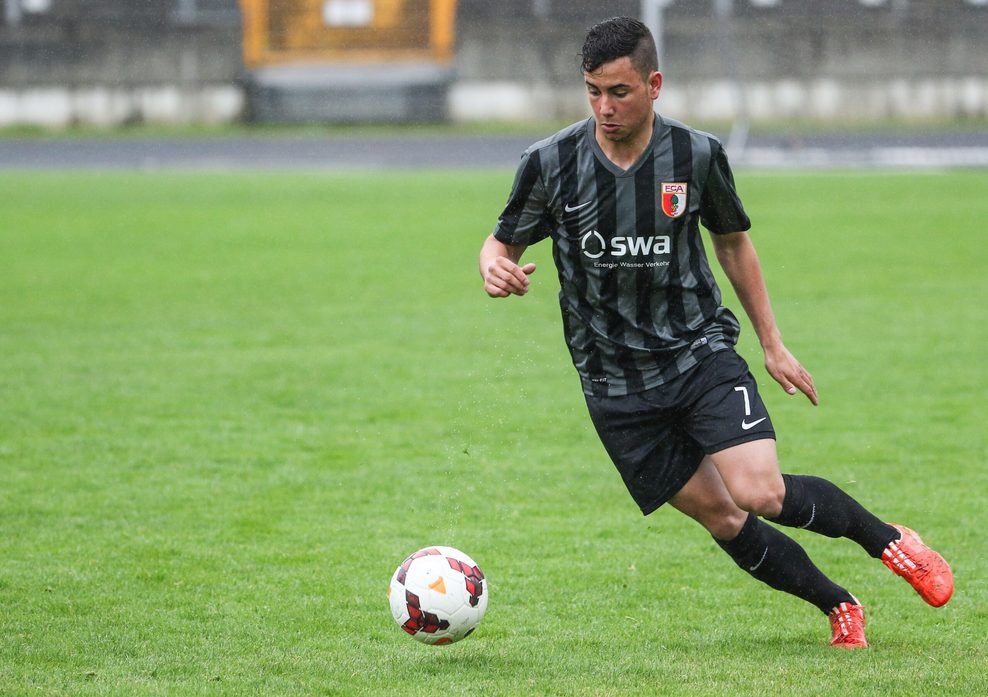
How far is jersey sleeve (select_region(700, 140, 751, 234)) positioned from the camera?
13.9ft

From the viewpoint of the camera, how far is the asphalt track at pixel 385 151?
24.9m

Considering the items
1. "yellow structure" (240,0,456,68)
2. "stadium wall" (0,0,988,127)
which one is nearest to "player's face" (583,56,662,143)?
"stadium wall" (0,0,988,127)

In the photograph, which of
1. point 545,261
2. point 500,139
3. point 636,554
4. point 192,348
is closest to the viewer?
point 636,554

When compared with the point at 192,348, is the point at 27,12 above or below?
above

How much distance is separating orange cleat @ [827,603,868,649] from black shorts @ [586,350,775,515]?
0.63 m

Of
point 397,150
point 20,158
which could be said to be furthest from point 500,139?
point 20,158

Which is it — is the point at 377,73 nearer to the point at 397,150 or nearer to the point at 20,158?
the point at 397,150

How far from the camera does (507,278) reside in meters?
3.98

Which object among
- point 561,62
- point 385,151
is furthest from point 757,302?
point 561,62

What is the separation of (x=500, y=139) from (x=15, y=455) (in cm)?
2208

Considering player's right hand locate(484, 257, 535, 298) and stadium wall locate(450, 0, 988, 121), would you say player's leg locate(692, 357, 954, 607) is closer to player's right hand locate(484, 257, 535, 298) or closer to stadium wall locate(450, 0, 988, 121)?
player's right hand locate(484, 257, 535, 298)

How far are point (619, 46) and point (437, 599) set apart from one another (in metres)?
1.70

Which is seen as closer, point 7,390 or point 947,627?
point 947,627

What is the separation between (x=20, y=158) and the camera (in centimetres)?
2631
